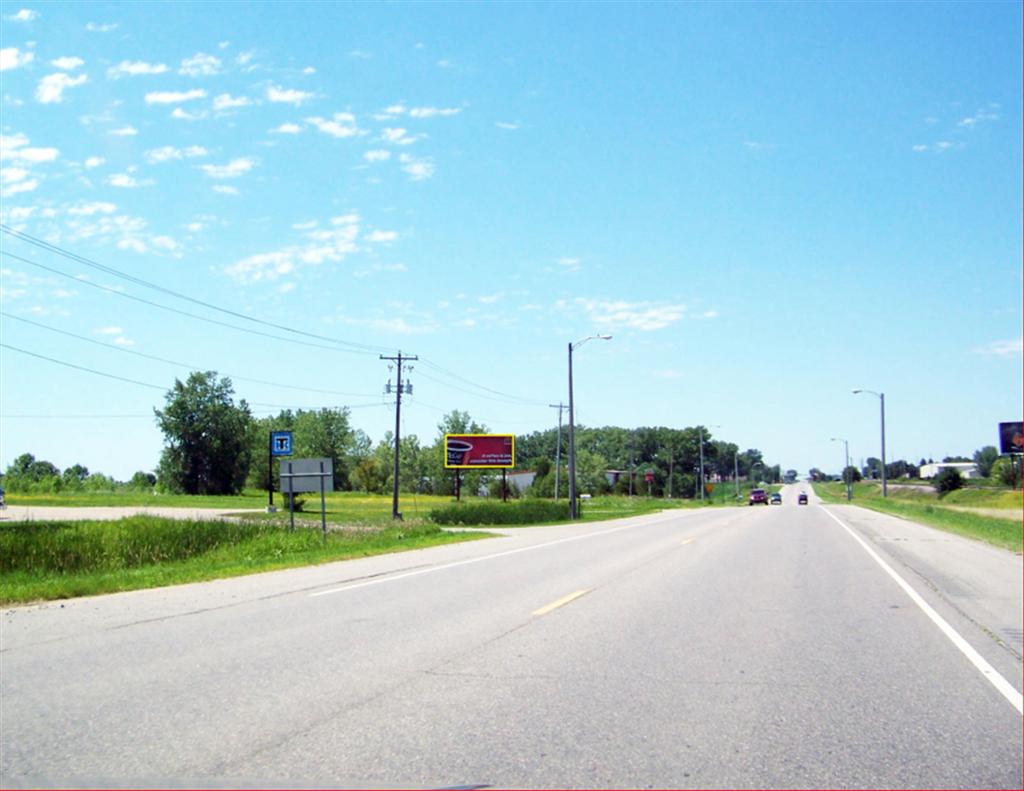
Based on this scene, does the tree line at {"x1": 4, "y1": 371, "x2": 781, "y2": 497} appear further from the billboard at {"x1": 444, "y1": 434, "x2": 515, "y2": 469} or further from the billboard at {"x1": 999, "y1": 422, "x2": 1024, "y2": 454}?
the billboard at {"x1": 999, "y1": 422, "x2": 1024, "y2": 454}

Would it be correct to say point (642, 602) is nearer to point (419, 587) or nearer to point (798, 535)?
point (419, 587)

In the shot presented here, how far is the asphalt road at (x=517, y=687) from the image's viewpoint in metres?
5.79

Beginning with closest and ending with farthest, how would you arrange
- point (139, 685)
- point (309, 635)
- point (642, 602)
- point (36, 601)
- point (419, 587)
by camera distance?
point (139, 685), point (309, 635), point (642, 602), point (36, 601), point (419, 587)

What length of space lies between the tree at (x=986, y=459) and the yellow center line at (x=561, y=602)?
41.9 feet

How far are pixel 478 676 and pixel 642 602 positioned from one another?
227 inches

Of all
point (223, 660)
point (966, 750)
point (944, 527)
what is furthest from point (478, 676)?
point (944, 527)

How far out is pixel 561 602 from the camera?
13656 millimetres

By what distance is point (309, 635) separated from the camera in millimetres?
10664

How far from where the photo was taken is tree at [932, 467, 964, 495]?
2935cm

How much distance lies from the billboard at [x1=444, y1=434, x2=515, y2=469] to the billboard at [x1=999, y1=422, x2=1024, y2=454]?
6671 cm

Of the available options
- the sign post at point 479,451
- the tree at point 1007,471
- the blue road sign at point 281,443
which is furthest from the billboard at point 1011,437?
the sign post at point 479,451

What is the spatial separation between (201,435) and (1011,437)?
11432cm

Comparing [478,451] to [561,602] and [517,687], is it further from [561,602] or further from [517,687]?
[517,687]

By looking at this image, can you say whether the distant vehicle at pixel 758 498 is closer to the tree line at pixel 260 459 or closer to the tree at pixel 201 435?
the tree line at pixel 260 459
